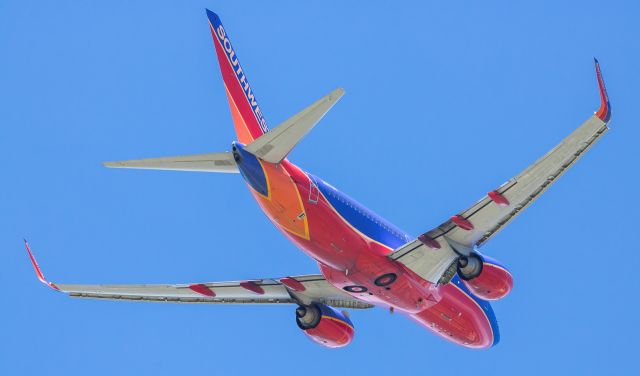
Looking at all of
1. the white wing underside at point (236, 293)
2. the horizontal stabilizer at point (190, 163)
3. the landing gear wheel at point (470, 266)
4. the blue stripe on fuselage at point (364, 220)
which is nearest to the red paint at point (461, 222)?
the landing gear wheel at point (470, 266)

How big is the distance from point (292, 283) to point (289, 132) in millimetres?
11472

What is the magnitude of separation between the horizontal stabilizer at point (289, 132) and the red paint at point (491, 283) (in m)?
9.21

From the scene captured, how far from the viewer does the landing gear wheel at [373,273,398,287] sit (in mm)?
35219

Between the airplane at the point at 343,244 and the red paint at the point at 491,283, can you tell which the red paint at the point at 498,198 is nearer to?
the airplane at the point at 343,244

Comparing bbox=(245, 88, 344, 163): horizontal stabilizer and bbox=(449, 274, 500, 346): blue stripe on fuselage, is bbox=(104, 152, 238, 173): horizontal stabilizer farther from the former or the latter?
bbox=(449, 274, 500, 346): blue stripe on fuselage

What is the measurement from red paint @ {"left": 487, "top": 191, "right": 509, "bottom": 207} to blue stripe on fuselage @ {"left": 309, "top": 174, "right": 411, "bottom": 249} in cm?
472

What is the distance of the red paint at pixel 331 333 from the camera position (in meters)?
39.9

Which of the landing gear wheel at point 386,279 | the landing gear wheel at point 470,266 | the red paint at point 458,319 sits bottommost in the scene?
the landing gear wheel at point 386,279

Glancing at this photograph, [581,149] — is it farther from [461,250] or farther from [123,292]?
[123,292]

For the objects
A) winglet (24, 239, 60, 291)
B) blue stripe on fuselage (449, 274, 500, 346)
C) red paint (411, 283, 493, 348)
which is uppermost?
blue stripe on fuselage (449, 274, 500, 346)

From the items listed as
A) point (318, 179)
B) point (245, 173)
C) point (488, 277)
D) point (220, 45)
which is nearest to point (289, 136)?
point (245, 173)

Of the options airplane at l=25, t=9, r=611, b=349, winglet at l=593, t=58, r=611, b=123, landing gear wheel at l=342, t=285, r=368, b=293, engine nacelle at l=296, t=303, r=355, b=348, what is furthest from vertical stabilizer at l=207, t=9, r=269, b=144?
winglet at l=593, t=58, r=611, b=123

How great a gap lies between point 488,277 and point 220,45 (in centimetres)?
1252

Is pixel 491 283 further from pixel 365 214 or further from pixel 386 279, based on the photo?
pixel 365 214
